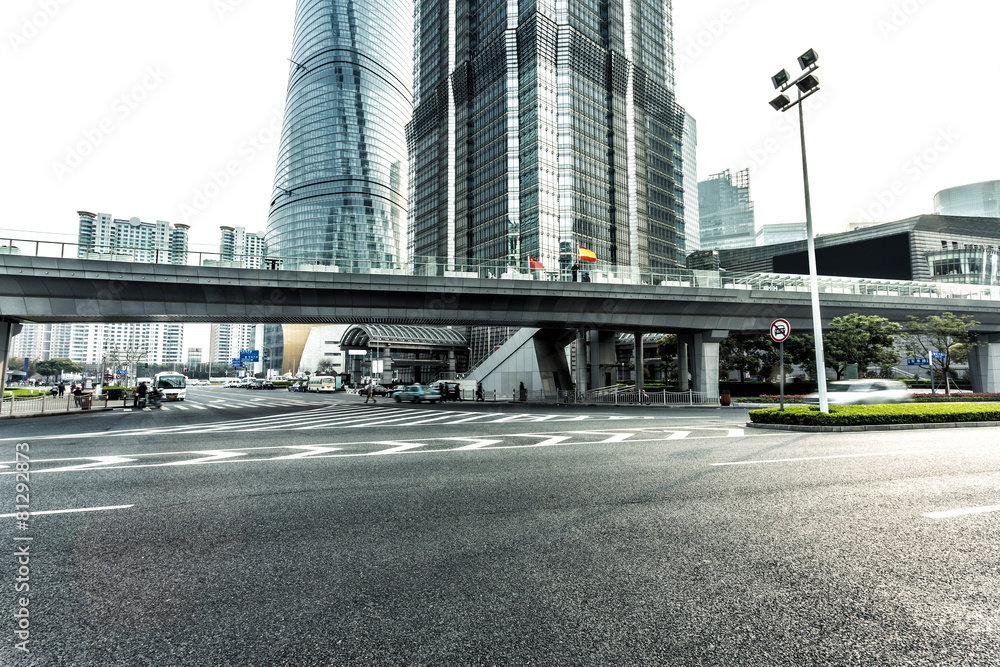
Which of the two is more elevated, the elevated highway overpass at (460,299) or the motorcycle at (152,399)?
the elevated highway overpass at (460,299)

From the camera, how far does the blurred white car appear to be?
866 inches

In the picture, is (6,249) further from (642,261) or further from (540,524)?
(642,261)

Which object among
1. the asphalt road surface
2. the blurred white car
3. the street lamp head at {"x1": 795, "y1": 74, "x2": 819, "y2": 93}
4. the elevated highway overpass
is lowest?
the asphalt road surface

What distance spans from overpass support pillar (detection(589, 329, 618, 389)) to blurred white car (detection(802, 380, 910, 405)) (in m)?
20.9

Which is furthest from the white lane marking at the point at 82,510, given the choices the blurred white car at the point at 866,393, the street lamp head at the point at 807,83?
the blurred white car at the point at 866,393

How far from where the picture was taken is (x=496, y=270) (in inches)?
1242

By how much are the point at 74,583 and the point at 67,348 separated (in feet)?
646

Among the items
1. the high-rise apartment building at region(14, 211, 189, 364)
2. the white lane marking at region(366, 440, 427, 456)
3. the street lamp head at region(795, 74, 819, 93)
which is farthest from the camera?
the high-rise apartment building at region(14, 211, 189, 364)

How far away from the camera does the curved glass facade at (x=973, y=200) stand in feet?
540

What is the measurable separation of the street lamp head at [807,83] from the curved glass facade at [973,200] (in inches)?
8073

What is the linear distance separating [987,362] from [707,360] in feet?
83.1

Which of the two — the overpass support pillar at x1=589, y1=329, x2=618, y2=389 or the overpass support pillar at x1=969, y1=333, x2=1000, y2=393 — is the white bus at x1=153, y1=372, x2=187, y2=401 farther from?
the overpass support pillar at x1=969, y1=333, x2=1000, y2=393

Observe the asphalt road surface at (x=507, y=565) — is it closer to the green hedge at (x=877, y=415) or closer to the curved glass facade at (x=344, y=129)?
the green hedge at (x=877, y=415)

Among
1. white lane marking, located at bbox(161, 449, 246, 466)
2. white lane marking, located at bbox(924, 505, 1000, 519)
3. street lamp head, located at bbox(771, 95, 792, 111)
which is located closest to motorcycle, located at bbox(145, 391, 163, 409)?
white lane marking, located at bbox(161, 449, 246, 466)
